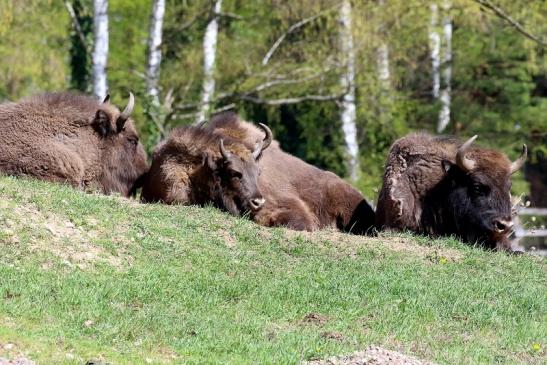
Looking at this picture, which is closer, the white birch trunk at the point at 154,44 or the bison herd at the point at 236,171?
the bison herd at the point at 236,171

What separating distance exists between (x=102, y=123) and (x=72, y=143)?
0.59 metres

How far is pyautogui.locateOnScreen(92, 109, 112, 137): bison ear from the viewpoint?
653 inches

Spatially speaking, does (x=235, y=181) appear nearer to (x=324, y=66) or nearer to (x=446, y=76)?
(x=324, y=66)

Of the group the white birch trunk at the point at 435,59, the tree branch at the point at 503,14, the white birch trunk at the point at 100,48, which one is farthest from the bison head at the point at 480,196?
the white birch trunk at the point at 435,59

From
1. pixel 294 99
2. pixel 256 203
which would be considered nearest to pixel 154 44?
pixel 294 99

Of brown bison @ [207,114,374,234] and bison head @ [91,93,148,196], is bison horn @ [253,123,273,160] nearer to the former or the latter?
brown bison @ [207,114,374,234]

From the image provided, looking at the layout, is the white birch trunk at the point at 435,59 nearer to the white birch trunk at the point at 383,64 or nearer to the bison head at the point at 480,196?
the white birch trunk at the point at 383,64

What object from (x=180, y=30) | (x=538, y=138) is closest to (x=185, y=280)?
(x=180, y=30)

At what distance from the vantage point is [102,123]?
54.6ft

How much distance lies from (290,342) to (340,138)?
→ 75.3 feet

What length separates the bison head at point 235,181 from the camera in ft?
52.0

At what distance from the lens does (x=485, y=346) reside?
10578 millimetres

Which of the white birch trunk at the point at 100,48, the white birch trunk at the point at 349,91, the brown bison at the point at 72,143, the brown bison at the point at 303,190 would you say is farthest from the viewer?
the white birch trunk at the point at 349,91

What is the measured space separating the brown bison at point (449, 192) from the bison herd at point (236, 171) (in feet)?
0.04
